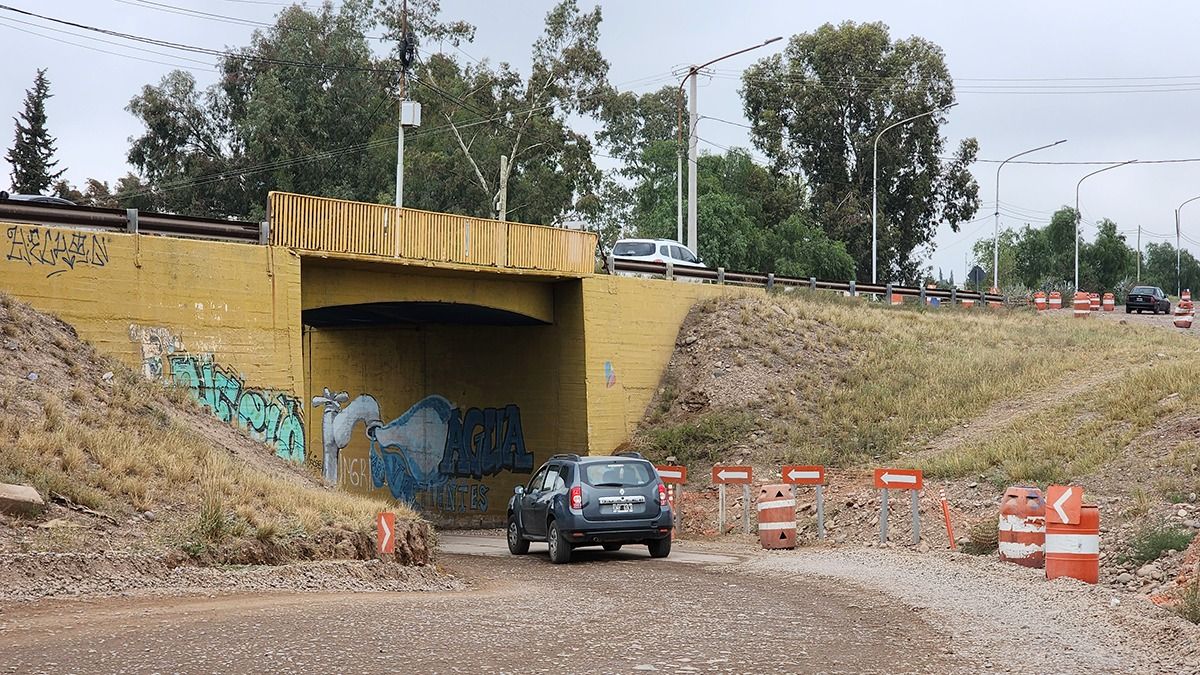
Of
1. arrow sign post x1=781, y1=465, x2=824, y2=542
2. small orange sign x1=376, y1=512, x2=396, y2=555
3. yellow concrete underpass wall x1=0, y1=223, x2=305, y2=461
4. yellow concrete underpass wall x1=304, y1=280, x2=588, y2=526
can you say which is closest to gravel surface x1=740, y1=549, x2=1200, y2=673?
arrow sign post x1=781, y1=465, x2=824, y2=542

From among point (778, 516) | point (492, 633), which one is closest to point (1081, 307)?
point (778, 516)

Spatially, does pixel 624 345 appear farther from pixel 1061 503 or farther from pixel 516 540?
pixel 1061 503

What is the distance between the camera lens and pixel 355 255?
86.1 ft

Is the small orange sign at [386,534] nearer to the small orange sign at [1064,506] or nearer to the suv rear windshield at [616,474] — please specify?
the suv rear windshield at [616,474]

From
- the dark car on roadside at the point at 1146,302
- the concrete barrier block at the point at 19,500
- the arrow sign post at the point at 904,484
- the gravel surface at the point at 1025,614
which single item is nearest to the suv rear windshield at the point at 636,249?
the arrow sign post at the point at 904,484

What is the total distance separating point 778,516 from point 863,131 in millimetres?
50780

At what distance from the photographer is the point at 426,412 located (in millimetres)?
35656

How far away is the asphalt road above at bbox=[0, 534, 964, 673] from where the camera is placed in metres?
9.51

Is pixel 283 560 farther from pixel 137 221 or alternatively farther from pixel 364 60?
pixel 364 60

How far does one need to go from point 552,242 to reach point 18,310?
13348mm

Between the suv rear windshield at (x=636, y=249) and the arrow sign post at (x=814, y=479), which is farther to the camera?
the suv rear windshield at (x=636, y=249)

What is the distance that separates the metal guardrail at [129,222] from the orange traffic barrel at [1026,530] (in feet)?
47.0

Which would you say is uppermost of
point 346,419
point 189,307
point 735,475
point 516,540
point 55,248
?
point 55,248

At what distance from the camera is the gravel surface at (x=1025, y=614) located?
10.3 meters
